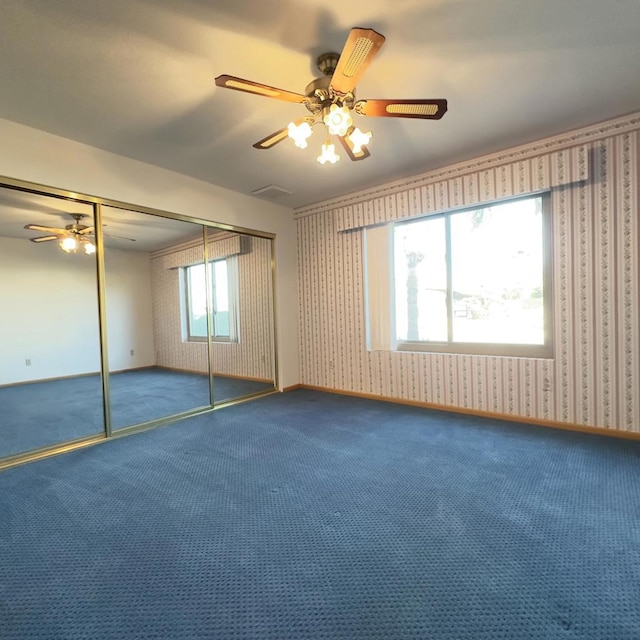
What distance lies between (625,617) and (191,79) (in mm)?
3337

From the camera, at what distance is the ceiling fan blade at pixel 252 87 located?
1.63 metres

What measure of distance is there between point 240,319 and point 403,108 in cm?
362

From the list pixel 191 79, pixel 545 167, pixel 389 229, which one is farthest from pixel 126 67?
pixel 545 167

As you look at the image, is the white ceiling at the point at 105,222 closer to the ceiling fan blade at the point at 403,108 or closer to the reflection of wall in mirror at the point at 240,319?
the reflection of wall in mirror at the point at 240,319

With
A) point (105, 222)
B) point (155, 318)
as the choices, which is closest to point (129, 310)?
point (155, 318)

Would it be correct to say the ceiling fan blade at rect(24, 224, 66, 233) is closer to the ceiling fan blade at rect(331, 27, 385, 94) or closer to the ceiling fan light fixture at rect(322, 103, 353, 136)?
the ceiling fan light fixture at rect(322, 103, 353, 136)

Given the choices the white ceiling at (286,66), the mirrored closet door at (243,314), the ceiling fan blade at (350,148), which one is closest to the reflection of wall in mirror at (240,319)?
the mirrored closet door at (243,314)

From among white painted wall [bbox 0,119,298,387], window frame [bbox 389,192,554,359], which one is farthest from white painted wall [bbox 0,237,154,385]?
window frame [bbox 389,192,554,359]

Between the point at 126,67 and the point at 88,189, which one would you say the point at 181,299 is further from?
the point at 126,67

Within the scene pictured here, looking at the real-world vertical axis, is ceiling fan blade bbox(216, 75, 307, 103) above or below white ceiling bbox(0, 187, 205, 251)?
above

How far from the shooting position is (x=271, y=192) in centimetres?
417

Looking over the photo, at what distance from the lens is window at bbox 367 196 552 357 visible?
328 centimetres

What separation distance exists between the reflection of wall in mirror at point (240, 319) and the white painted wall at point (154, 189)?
0.76 ft

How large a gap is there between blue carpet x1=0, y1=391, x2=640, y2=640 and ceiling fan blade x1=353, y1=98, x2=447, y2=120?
7.28ft
